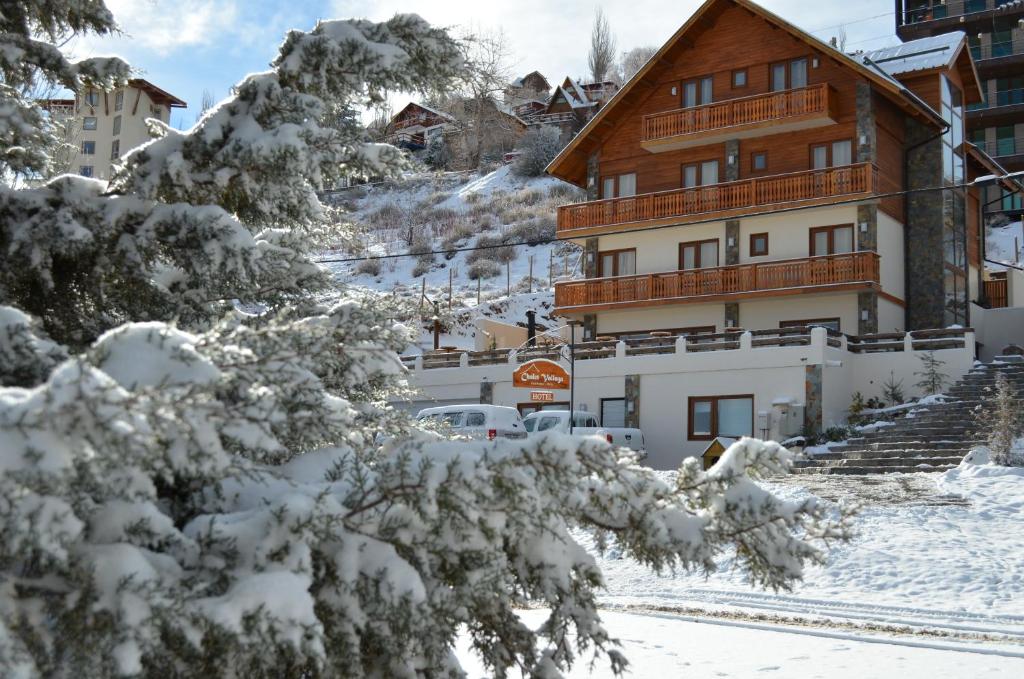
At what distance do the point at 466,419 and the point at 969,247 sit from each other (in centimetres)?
1902

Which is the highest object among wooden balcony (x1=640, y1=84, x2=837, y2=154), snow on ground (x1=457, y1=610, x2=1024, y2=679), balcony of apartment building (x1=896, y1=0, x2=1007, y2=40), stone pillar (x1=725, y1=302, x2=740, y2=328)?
balcony of apartment building (x1=896, y1=0, x2=1007, y2=40)

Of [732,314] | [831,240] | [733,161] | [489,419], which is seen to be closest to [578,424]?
[489,419]

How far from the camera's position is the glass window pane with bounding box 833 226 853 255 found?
29500mm

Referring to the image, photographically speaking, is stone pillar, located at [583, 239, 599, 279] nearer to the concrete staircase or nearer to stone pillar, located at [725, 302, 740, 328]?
stone pillar, located at [725, 302, 740, 328]

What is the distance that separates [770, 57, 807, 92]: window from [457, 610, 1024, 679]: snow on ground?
2410 centimetres

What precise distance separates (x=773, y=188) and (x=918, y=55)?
295 inches

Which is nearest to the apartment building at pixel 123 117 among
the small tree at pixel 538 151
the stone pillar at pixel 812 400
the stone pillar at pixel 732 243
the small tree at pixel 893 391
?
the small tree at pixel 538 151

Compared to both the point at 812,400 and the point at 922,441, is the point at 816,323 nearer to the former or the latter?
the point at 812,400

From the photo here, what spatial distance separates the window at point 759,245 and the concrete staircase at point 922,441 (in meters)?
7.31

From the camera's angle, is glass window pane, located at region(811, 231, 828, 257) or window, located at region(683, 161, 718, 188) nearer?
glass window pane, located at region(811, 231, 828, 257)

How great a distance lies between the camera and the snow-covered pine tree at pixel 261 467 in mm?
3084

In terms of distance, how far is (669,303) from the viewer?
31.5m

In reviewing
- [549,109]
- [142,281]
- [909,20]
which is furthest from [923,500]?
[549,109]

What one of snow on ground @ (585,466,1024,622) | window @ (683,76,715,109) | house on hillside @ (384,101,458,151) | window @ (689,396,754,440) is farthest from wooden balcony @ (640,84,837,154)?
house on hillside @ (384,101,458,151)
